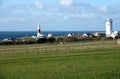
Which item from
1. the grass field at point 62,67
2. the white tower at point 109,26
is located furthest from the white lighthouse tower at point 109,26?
the grass field at point 62,67

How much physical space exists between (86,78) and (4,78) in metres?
6.37

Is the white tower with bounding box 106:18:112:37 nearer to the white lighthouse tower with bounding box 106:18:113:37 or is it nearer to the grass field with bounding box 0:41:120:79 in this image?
the white lighthouse tower with bounding box 106:18:113:37

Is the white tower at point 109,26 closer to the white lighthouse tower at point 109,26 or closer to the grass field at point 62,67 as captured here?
the white lighthouse tower at point 109,26

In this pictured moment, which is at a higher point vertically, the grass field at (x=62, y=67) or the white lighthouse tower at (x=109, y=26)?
the white lighthouse tower at (x=109, y=26)

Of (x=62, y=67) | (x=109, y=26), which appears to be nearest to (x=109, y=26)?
(x=109, y=26)

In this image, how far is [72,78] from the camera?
23.0 m

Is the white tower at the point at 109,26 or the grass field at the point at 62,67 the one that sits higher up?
the white tower at the point at 109,26

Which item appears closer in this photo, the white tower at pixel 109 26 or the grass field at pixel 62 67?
the grass field at pixel 62 67

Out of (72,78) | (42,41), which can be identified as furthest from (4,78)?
(42,41)

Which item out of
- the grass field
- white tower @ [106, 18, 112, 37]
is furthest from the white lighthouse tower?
the grass field

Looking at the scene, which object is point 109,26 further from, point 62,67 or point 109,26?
point 62,67

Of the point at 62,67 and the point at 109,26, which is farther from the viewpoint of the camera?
the point at 109,26

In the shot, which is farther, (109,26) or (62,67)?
(109,26)

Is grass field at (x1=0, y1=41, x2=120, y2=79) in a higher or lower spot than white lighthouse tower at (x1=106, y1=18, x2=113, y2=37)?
lower
